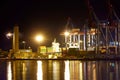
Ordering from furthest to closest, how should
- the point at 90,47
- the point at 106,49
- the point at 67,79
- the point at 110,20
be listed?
the point at 90,47 → the point at 106,49 → the point at 110,20 → the point at 67,79

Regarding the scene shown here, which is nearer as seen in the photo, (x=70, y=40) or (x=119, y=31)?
(x=119, y=31)

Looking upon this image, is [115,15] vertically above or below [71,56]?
above

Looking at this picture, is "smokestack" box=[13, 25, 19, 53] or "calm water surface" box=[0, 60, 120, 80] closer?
"calm water surface" box=[0, 60, 120, 80]

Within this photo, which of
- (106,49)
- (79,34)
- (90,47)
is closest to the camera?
(106,49)

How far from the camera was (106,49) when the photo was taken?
145 metres

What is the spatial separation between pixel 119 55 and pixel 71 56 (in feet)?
57.1

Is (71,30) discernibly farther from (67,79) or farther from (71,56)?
(67,79)

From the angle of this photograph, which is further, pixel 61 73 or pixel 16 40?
pixel 16 40

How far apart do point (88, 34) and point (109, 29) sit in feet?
75.4

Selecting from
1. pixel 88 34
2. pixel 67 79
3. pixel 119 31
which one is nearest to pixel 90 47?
pixel 88 34

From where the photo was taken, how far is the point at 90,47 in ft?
517

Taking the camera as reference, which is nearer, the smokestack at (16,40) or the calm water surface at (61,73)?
the calm water surface at (61,73)

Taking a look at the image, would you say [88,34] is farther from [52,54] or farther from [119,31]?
[119,31]

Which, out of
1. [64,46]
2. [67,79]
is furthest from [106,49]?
[67,79]
